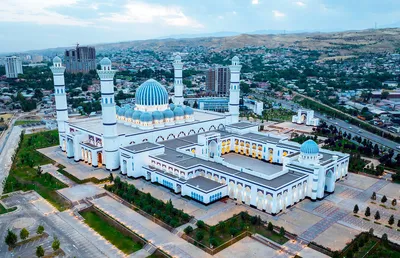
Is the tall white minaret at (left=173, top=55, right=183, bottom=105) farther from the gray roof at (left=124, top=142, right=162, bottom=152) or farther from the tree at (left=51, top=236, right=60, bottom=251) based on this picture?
the tree at (left=51, top=236, right=60, bottom=251)

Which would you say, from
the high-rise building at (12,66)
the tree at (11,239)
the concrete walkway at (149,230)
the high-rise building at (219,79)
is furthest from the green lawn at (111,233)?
the high-rise building at (12,66)

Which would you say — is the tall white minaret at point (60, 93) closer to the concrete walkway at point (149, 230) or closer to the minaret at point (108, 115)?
the minaret at point (108, 115)

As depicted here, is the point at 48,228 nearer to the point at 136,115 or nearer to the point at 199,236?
the point at 199,236

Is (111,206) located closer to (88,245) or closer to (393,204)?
(88,245)

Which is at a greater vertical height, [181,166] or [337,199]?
[181,166]

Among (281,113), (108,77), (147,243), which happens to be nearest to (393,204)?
(147,243)

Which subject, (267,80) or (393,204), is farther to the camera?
(267,80)
